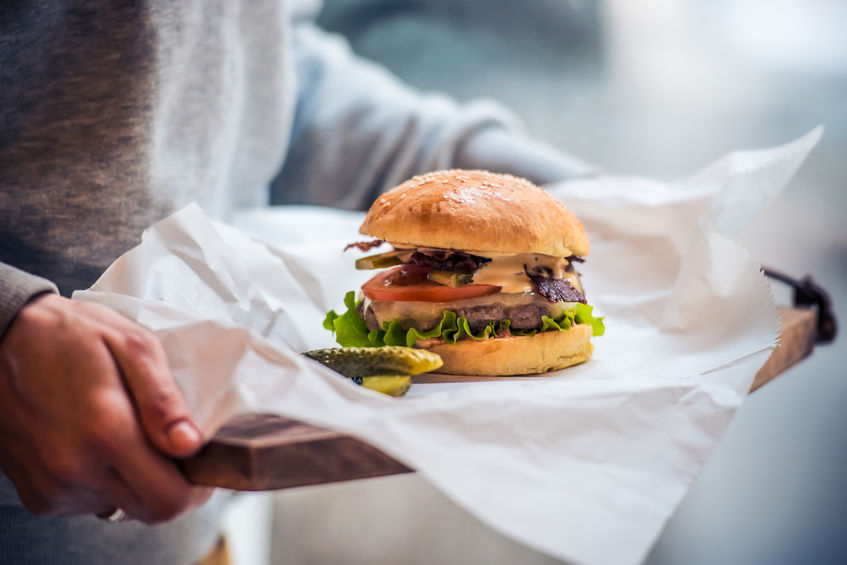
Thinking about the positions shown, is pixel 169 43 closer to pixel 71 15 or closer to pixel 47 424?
pixel 71 15

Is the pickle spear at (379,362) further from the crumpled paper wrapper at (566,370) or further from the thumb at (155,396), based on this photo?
the thumb at (155,396)

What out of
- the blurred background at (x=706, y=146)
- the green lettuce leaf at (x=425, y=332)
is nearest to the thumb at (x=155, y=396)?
the green lettuce leaf at (x=425, y=332)

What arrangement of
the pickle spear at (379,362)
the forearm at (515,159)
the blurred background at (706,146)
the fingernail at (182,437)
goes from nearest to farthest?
the fingernail at (182,437) → the pickle spear at (379,362) → the forearm at (515,159) → the blurred background at (706,146)

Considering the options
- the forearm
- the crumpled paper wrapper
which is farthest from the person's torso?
the forearm

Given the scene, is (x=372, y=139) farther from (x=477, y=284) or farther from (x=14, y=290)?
(x=14, y=290)

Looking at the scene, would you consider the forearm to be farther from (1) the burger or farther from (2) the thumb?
(2) the thumb

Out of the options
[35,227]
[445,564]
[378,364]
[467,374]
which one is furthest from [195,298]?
[445,564]

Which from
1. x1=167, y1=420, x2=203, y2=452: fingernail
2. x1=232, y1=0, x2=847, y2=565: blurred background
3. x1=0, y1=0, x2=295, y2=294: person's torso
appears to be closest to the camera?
→ x1=167, y1=420, x2=203, y2=452: fingernail
